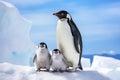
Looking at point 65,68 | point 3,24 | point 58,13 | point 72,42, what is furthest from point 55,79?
point 3,24

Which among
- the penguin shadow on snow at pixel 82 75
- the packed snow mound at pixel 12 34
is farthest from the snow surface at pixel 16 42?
the penguin shadow on snow at pixel 82 75

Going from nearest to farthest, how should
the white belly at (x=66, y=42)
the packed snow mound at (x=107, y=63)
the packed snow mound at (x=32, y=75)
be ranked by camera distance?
the packed snow mound at (x=32, y=75)
the white belly at (x=66, y=42)
the packed snow mound at (x=107, y=63)

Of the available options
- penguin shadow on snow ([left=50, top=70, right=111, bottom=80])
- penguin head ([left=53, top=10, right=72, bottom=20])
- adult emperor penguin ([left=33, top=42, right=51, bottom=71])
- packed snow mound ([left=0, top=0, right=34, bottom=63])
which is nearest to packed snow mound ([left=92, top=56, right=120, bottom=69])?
packed snow mound ([left=0, top=0, right=34, bottom=63])

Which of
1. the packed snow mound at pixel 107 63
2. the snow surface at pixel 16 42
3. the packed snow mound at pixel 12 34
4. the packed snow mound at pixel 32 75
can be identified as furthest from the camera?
the packed snow mound at pixel 12 34

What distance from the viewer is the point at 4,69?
3.21m

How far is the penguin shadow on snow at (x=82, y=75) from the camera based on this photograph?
3.16m

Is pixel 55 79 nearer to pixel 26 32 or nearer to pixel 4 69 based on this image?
pixel 4 69

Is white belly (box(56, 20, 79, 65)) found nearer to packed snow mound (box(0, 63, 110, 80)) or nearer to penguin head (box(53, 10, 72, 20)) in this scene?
penguin head (box(53, 10, 72, 20))

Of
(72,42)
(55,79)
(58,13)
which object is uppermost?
(58,13)

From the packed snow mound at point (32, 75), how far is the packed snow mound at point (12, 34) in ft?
13.8

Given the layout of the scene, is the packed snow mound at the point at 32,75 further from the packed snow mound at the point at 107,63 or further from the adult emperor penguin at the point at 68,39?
the packed snow mound at the point at 107,63

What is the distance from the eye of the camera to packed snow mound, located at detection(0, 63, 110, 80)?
10.2 ft

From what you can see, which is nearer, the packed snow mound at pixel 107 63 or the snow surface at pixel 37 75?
the snow surface at pixel 37 75

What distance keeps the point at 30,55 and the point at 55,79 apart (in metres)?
4.73
